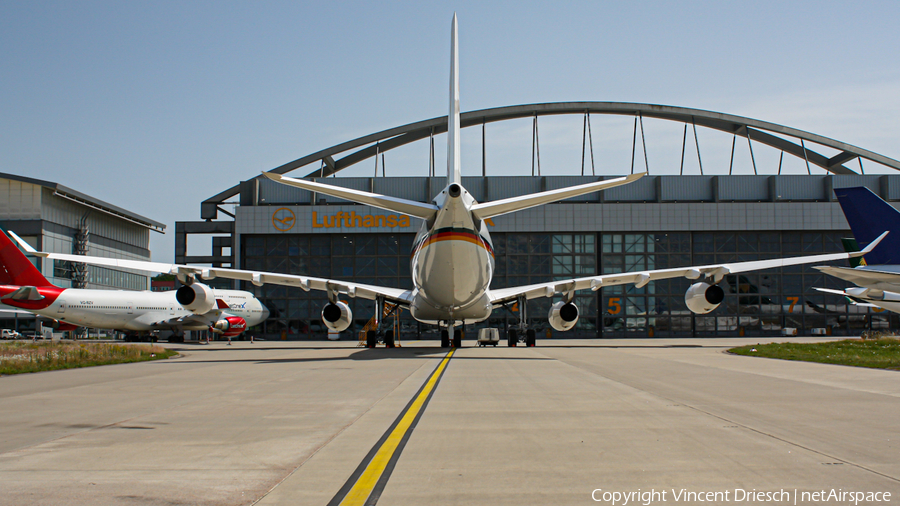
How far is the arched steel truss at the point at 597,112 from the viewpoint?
61375 millimetres

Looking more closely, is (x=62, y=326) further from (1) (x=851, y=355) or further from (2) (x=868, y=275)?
(2) (x=868, y=275)

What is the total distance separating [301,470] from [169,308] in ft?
161

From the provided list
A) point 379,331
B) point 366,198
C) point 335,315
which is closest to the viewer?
point 366,198

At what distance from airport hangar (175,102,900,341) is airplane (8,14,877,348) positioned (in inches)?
1040

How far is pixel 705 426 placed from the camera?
7.70 metres

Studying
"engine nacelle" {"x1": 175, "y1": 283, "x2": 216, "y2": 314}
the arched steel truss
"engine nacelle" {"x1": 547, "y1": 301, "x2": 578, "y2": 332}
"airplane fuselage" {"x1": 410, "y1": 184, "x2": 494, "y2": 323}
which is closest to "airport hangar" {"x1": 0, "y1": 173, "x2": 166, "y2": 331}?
the arched steel truss

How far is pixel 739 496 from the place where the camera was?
459cm

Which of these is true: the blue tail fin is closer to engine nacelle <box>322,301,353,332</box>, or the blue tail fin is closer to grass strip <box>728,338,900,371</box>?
grass strip <box>728,338,900,371</box>

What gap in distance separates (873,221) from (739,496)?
27.4 metres

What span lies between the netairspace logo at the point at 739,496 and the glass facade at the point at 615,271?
53.2 m

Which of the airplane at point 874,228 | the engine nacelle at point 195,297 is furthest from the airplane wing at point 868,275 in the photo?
the engine nacelle at point 195,297

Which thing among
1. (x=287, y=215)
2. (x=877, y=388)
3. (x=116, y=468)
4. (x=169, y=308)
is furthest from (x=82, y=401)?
(x=287, y=215)

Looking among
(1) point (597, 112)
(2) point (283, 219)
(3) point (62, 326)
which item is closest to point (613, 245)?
(1) point (597, 112)

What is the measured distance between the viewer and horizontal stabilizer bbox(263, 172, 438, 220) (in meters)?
16.8
